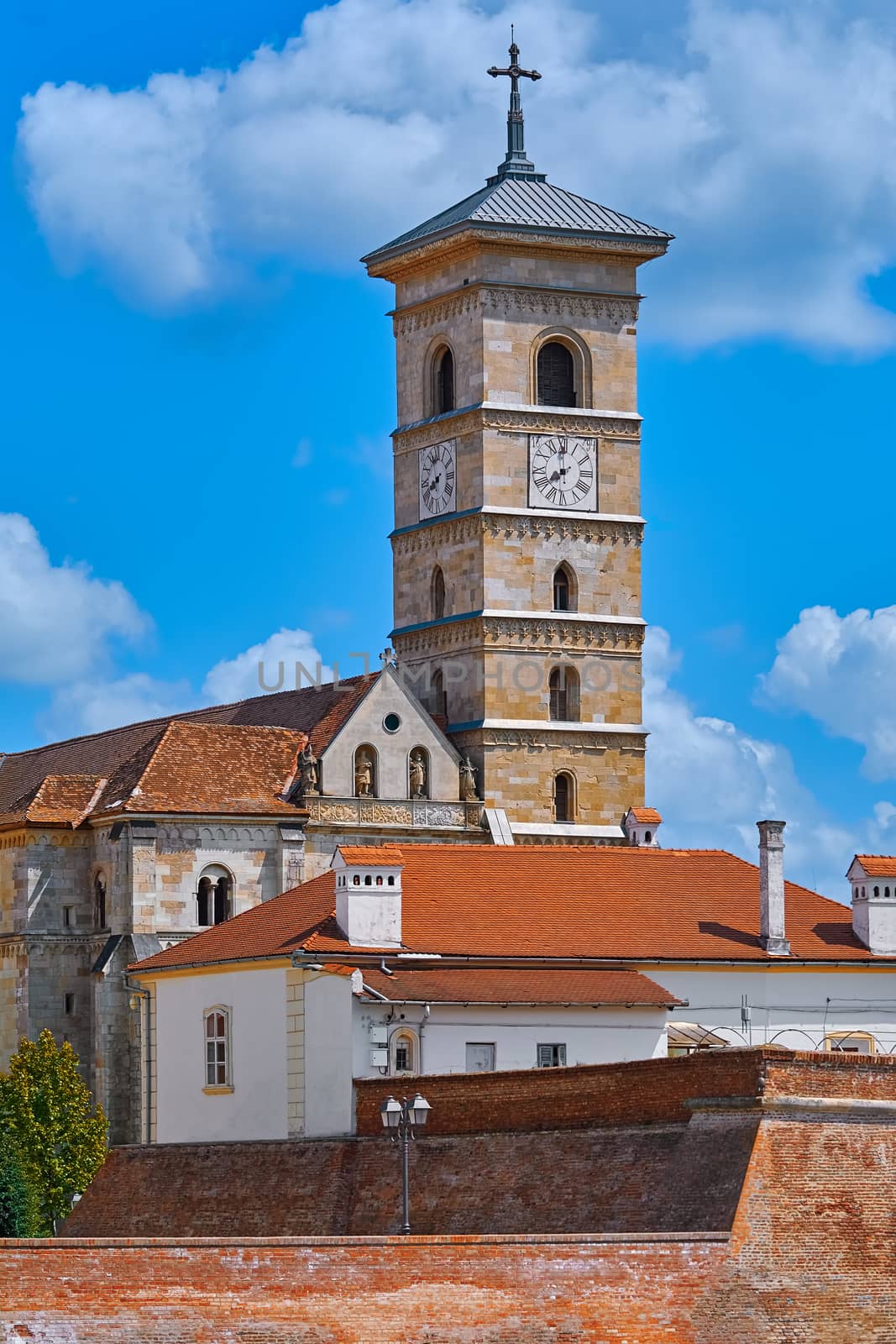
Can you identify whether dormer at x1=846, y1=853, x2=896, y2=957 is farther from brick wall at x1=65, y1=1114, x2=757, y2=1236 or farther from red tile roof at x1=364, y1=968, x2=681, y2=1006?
brick wall at x1=65, y1=1114, x2=757, y2=1236

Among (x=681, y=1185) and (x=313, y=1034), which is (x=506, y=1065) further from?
(x=681, y=1185)

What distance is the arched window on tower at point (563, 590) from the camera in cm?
8219

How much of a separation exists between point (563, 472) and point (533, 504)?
131cm

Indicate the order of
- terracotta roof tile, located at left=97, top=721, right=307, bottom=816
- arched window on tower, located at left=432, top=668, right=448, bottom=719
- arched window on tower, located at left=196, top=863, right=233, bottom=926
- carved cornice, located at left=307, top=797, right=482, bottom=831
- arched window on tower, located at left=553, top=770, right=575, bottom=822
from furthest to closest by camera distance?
arched window on tower, located at left=432, top=668, right=448, bottom=719 < arched window on tower, located at left=553, top=770, right=575, bottom=822 < carved cornice, located at left=307, top=797, right=482, bottom=831 < terracotta roof tile, located at left=97, top=721, right=307, bottom=816 < arched window on tower, located at left=196, top=863, right=233, bottom=926

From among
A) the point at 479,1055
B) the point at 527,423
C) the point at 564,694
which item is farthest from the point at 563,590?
the point at 479,1055

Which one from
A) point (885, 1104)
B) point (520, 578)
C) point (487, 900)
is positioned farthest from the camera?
point (520, 578)

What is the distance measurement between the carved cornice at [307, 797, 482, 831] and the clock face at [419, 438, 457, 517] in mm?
8715

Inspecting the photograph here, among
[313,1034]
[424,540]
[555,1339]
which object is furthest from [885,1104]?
[424,540]

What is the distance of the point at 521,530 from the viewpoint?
81625 mm

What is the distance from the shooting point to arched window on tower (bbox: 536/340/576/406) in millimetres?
82750

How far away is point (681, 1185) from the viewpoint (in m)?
45.5

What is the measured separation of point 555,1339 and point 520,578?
42319 millimetres

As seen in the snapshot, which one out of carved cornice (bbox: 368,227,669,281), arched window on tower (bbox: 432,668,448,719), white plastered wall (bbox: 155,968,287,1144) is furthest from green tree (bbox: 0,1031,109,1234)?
carved cornice (bbox: 368,227,669,281)

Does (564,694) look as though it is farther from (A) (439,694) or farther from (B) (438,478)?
(B) (438,478)
